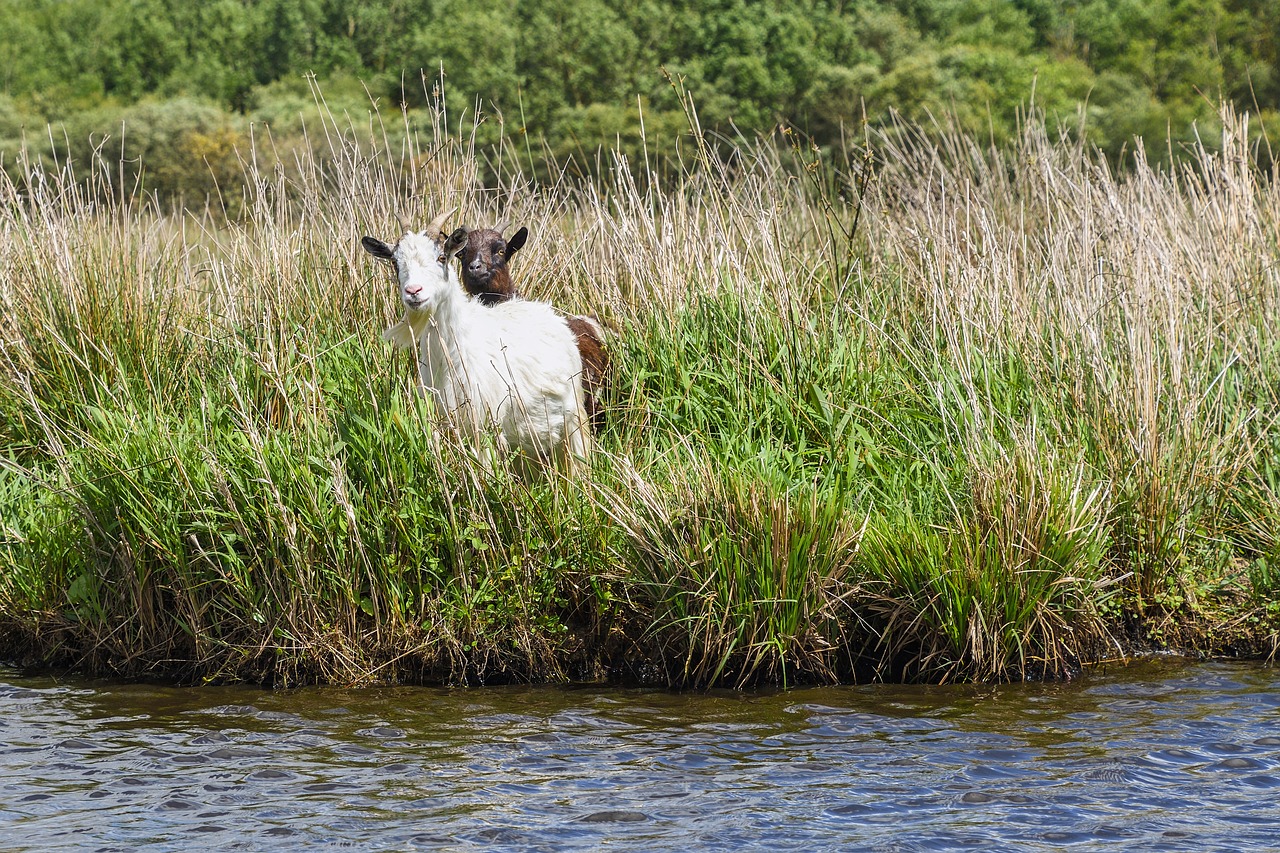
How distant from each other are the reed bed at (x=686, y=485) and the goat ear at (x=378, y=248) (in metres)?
0.50

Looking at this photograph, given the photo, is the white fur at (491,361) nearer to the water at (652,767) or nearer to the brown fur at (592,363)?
the brown fur at (592,363)

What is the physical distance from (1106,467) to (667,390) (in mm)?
1949

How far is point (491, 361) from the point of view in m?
5.55

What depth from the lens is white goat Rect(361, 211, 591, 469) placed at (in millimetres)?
5473

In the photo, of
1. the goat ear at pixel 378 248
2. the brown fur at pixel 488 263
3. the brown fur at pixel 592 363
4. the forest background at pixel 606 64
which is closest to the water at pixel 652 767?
the brown fur at pixel 592 363

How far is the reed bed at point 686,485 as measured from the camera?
16.8 ft

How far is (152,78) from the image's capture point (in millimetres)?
69562

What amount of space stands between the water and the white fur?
1129 mm

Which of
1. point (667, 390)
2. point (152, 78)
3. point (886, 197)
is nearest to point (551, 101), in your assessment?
point (152, 78)

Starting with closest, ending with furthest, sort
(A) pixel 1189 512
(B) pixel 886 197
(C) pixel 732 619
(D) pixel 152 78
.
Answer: (C) pixel 732 619, (A) pixel 1189 512, (B) pixel 886 197, (D) pixel 152 78

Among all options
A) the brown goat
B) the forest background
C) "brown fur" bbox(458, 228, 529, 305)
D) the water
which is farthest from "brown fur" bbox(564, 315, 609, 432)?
the forest background

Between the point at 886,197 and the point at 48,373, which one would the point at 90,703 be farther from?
the point at 886,197

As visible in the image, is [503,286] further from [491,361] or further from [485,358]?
[491,361]

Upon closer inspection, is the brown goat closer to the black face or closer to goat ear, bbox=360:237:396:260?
the black face
